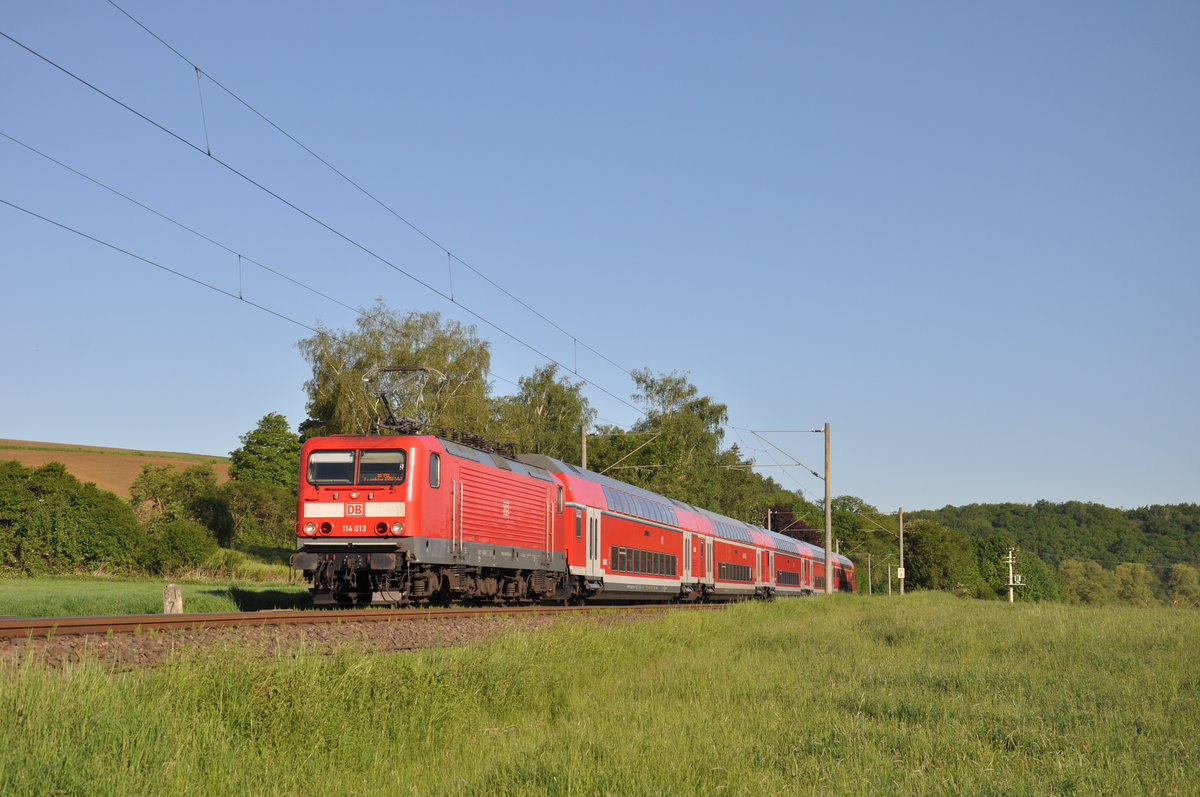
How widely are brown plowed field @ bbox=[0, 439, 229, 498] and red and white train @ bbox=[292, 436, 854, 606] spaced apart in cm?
4581

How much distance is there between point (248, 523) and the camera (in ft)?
210

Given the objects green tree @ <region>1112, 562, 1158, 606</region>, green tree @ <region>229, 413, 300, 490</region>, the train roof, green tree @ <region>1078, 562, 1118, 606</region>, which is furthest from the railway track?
green tree @ <region>1112, 562, 1158, 606</region>

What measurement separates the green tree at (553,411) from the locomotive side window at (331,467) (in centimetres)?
5253

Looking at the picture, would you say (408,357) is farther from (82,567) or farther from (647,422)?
(647,422)

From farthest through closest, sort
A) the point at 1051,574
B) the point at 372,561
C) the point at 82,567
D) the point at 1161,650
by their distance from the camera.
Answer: the point at 1051,574 → the point at 82,567 → the point at 372,561 → the point at 1161,650

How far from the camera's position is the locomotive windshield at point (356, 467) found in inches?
838

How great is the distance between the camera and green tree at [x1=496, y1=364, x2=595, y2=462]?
76.7 meters

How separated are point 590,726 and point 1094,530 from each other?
615 feet

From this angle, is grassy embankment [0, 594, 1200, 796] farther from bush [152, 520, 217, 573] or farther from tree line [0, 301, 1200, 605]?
bush [152, 520, 217, 573]

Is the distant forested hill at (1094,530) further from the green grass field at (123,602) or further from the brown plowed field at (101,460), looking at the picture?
the green grass field at (123,602)

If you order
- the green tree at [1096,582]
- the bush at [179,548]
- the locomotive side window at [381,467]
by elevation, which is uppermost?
the locomotive side window at [381,467]

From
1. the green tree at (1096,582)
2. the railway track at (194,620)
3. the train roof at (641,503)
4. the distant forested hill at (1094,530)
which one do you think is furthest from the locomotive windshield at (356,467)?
the distant forested hill at (1094,530)

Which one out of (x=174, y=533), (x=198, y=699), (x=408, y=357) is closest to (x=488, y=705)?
(x=198, y=699)

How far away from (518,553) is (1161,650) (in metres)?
14.2
